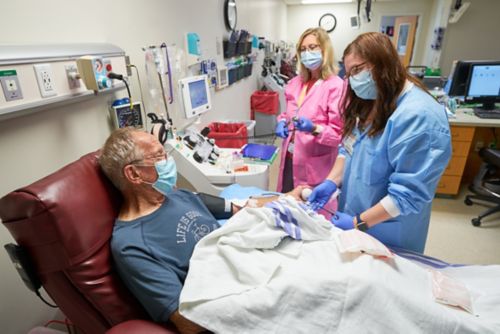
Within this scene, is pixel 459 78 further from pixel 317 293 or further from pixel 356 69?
pixel 317 293

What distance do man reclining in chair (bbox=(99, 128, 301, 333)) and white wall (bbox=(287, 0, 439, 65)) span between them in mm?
6330

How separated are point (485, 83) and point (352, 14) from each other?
467 cm

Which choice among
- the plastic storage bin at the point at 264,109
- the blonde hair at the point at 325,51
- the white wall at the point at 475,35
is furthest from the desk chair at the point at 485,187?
the white wall at the point at 475,35

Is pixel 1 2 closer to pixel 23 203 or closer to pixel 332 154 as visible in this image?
pixel 23 203

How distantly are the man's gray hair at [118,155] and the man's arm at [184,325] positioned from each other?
1.62 ft

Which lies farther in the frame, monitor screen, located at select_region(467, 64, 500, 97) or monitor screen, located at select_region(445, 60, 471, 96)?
monitor screen, located at select_region(445, 60, 471, 96)

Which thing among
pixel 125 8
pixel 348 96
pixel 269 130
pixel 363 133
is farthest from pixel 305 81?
pixel 269 130

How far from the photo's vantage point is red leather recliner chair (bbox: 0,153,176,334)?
2.70 ft

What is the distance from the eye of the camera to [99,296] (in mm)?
909

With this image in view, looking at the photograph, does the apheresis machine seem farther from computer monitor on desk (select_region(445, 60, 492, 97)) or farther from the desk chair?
computer monitor on desk (select_region(445, 60, 492, 97))

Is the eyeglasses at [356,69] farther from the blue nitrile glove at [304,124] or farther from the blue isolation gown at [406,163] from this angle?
the blue nitrile glove at [304,124]

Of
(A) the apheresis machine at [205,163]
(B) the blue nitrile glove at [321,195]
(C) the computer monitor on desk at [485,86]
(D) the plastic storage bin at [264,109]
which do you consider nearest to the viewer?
(B) the blue nitrile glove at [321,195]

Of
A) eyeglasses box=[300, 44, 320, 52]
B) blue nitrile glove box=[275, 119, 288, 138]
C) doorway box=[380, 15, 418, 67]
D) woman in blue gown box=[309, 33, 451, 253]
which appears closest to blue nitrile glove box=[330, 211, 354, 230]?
woman in blue gown box=[309, 33, 451, 253]

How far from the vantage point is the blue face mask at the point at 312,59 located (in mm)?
1915
